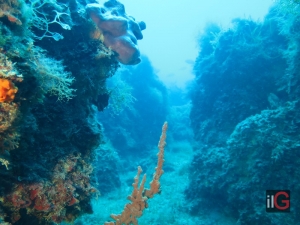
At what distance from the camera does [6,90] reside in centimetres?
175

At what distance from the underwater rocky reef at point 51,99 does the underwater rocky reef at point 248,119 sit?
17.1 feet

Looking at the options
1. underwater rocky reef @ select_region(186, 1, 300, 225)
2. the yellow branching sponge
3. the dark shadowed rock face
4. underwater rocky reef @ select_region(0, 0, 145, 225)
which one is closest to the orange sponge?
underwater rocky reef @ select_region(0, 0, 145, 225)

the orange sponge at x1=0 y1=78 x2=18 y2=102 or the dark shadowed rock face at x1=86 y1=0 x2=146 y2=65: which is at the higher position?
the dark shadowed rock face at x1=86 y1=0 x2=146 y2=65

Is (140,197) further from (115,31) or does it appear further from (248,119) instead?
(248,119)

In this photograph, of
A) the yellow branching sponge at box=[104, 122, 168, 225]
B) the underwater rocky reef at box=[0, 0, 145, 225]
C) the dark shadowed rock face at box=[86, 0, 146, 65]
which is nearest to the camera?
the underwater rocky reef at box=[0, 0, 145, 225]

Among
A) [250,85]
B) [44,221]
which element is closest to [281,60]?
[250,85]

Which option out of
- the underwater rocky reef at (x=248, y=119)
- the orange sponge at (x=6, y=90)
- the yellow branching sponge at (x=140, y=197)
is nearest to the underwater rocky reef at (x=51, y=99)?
the orange sponge at (x=6, y=90)

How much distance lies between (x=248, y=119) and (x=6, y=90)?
7702 millimetres

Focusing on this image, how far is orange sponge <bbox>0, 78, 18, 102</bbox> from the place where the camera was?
1739 millimetres

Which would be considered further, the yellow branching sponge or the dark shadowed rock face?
the dark shadowed rock face

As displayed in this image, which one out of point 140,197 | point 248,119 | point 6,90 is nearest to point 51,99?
point 6,90

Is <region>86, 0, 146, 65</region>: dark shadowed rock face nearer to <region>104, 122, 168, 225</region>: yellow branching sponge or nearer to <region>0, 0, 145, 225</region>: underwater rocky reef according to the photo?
<region>0, 0, 145, 225</region>: underwater rocky reef

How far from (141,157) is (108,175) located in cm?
484

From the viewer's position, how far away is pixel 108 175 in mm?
10711
